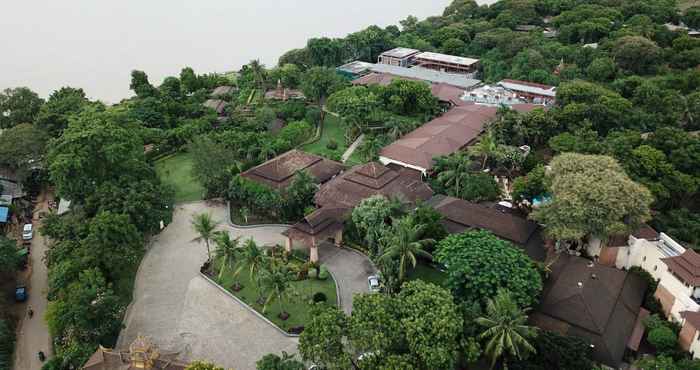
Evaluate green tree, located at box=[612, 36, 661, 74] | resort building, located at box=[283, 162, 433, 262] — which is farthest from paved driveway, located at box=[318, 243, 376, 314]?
green tree, located at box=[612, 36, 661, 74]

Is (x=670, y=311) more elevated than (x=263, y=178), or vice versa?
(x=263, y=178)

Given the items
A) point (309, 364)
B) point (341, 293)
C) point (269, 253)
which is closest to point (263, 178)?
point (269, 253)

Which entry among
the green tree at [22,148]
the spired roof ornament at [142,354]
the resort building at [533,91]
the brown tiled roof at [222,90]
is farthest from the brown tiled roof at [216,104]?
the spired roof ornament at [142,354]

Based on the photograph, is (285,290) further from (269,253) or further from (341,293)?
(269,253)

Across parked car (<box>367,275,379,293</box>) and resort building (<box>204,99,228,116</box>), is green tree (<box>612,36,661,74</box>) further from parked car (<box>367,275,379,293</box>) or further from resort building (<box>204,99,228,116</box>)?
parked car (<box>367,275,379,293</box>)

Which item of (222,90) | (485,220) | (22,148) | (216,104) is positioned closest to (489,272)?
(485,220)

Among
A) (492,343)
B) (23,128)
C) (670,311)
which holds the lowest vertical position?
(670,311)

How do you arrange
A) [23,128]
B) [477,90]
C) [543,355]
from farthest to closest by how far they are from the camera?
[477,90] → [23,128] → [543,355]

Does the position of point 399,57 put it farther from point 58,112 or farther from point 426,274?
point 426,274

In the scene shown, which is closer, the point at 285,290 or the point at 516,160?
the point at 285,290
